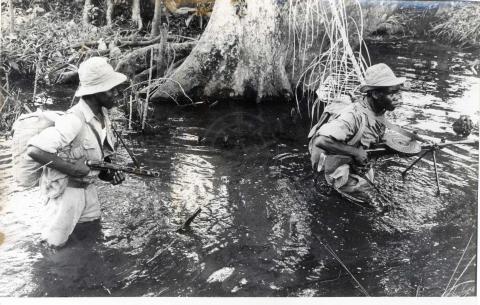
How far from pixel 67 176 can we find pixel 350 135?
2.36 m

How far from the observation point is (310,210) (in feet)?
13.6

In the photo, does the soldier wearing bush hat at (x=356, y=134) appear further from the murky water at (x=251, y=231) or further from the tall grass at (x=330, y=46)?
the tall grass at (x=330, y=46)

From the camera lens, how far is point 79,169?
9.70 feet

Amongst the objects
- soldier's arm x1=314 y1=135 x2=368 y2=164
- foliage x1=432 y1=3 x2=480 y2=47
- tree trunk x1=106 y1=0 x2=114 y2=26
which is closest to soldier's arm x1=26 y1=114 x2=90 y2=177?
soldier's arm x1=314 y1=135 x2=368 y2=164

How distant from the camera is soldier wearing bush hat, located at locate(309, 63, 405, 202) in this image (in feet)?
12.6

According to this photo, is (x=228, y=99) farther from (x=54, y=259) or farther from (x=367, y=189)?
(x=54, y=259)

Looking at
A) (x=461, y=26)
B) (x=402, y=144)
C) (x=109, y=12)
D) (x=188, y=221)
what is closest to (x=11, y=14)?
(x=109, y=12)

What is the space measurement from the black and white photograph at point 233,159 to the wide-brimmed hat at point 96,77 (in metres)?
0.02

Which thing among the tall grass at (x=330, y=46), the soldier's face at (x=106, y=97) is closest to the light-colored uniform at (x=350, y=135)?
the tall grass at (x=330, y=46)

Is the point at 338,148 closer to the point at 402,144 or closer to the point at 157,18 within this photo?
the point at 402,144

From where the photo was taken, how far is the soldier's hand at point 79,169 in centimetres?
293

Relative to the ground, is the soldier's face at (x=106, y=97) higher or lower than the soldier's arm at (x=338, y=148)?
higher
